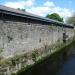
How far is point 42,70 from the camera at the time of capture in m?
15.5

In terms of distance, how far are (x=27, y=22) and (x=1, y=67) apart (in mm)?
6110

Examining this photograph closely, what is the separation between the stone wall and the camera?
44.3 ft

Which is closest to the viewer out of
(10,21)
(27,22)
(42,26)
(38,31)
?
(10,21)

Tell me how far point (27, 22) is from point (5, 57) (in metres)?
4.66

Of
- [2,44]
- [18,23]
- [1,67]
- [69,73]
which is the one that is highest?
[18,23]

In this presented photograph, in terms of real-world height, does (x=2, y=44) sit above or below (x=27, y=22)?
below

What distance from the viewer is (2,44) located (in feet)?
43.4

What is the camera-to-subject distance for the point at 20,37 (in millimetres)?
15875

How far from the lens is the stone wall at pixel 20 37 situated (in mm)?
13490

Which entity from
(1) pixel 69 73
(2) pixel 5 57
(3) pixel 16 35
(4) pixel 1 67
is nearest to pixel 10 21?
(3) pixel 16 35

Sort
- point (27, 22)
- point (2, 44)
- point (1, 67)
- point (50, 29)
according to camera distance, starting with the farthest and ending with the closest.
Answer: point (50, 29)
point (27, 22)
point (2, 44)
point (1, 67)

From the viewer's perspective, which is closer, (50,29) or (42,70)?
(42,70)

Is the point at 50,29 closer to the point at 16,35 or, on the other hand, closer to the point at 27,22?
the point at 27,22

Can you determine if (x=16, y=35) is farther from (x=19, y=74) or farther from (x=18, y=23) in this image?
(x=19, y=74)
